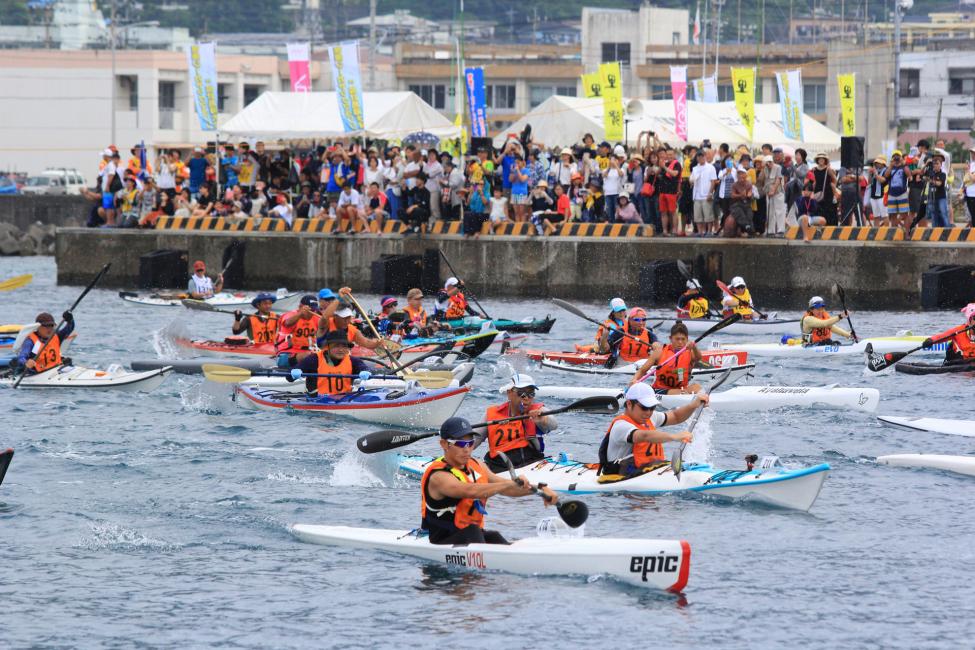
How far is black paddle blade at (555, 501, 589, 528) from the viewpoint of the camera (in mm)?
12000

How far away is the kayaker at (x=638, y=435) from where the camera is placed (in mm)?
14023

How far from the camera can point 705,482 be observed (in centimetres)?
1459

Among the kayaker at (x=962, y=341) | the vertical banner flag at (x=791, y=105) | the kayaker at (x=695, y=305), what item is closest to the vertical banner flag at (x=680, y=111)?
the vertical banner flag at (x=791, y=105)

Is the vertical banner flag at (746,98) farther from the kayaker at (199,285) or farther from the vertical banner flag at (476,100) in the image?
the kayaker at (199,285)

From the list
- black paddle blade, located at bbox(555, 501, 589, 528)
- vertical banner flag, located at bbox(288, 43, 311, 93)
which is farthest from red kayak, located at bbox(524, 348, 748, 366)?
vertical banner flag, located at bbox(288, 43, 311, 93)

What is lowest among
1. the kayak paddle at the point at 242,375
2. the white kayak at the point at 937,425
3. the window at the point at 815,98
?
the white kayak at the point at 937,425

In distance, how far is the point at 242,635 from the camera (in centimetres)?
1145

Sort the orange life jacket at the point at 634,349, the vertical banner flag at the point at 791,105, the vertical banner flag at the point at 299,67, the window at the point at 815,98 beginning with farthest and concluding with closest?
the window at the point at 815,98 < the vertical banner flag at the point at 299,67 < the vertical banner flag at the point at 791,105 < the orange life jacket at the point at 634,349

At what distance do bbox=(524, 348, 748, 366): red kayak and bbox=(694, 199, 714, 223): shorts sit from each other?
8584mm

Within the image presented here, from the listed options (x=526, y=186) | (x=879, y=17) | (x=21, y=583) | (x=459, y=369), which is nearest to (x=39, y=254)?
(x=526, y=186)

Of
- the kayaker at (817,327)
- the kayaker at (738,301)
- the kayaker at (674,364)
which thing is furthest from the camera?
the kayaker at (738,301)

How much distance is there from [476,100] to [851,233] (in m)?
10.1

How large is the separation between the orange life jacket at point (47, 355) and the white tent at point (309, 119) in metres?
16.5

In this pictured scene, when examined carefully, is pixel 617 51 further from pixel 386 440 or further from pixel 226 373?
pixel 386 440
